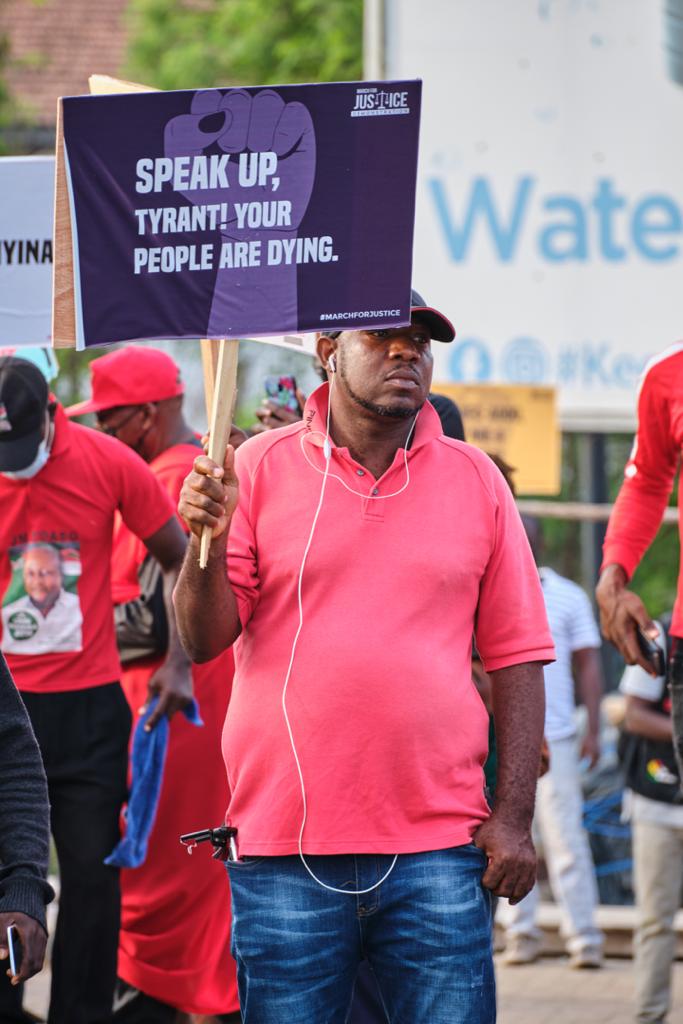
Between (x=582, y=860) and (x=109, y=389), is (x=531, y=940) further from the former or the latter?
(x=109, y=389)

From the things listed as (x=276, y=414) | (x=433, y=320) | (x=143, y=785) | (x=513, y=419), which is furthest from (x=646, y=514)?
(x=513, y=419)

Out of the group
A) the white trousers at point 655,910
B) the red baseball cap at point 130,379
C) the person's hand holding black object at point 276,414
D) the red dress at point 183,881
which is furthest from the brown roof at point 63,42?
the person's hand holding black object at point 276,414

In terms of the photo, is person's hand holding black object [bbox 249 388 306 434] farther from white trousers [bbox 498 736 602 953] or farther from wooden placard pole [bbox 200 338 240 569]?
white trousers [bbox 498 736 602 953]

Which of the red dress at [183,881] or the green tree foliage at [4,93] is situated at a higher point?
the green tree foliage at [4,93]

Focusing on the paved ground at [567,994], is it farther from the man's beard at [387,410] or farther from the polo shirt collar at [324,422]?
the man's beard at [387,410]

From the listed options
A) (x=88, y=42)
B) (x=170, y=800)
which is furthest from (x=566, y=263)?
(x=88, y=42)

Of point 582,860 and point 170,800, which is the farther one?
point 582,860

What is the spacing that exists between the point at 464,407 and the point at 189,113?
5609mm

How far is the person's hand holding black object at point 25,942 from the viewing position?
3.36m

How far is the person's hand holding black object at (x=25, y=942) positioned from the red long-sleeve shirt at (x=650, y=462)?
2.24 m

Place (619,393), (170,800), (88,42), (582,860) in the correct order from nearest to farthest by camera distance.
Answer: (170,800) → (582,860) → (619,393) → (88,42)

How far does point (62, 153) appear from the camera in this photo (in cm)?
388

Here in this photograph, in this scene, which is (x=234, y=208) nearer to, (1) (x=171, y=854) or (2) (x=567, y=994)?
(1) (x=171, y=854)

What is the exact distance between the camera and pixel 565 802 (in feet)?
28.7
